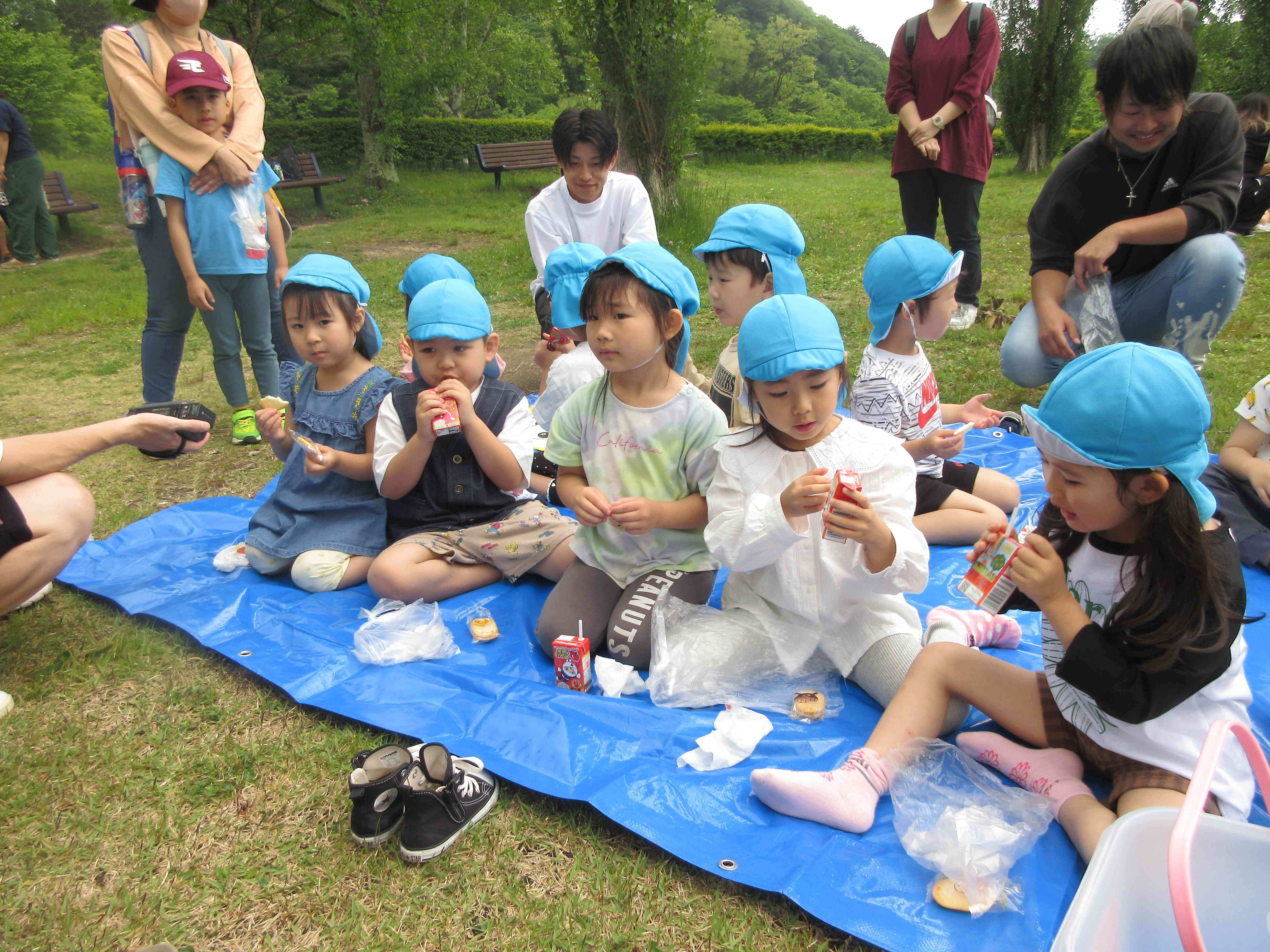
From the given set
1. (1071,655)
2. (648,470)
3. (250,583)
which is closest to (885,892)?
(1071,655)

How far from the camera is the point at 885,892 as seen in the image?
1.73 meters

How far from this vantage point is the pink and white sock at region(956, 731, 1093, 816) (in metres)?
1.88

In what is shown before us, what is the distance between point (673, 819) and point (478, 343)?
177 cm

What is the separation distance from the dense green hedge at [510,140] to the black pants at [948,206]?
1621cm

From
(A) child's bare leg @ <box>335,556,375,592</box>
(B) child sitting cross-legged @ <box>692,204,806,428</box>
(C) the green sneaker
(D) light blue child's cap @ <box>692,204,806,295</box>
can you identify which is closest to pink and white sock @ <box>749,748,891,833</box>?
(B) child sitting cross-legged @ <box>692,204,806,428</box>

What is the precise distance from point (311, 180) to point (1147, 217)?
14.5 metres

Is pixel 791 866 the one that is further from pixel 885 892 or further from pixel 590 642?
pixel 590 642

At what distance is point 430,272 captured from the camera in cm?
376

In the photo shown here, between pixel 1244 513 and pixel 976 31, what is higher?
pixel 976 31

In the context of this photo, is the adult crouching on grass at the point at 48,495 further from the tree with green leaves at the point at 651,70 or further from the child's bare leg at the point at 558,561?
the tree with green leaves at the point at 651,70

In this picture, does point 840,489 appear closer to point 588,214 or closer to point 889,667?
point 889,667

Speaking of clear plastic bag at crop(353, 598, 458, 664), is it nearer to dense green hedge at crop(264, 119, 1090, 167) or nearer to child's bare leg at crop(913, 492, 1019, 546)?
child's bare leg at crop(913, 492, 1019, 546)

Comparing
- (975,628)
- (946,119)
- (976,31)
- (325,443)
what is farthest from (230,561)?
(976,31)

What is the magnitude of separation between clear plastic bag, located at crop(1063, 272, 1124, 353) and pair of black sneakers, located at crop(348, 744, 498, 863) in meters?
3.36
